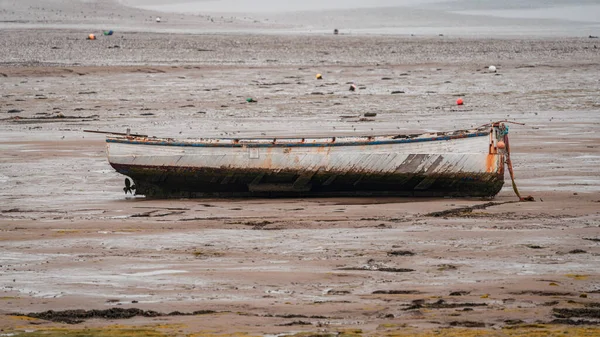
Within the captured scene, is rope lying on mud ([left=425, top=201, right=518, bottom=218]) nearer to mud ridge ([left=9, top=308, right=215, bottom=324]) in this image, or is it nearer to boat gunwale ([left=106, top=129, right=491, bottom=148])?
boat gunwale ([left=106, top=129, right=491, bottom=148])

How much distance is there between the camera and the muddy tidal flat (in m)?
7.35

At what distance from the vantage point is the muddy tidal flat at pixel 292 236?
7.35m

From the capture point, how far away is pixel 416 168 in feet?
42.0

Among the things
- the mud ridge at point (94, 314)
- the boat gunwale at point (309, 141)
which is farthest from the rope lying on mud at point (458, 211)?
the mud ridge at point (94, 314)

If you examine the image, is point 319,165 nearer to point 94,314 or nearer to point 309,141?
point 309,141

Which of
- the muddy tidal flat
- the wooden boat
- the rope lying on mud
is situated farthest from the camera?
the wooden boat

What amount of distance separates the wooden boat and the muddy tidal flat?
378 millimetres

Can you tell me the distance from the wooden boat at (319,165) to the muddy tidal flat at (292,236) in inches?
14.9

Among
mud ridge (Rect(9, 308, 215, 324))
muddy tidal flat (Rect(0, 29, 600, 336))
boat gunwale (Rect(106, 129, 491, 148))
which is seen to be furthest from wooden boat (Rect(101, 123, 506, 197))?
mud ridge (Rect(9, 308, 215, 324))

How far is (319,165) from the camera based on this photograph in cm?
1306

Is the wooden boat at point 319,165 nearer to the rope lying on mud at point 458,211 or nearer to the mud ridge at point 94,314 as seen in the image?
the rope lying on mud at point 458,211

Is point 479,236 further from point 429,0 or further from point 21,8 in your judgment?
point 429,0

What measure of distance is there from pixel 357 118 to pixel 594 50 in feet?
65.1

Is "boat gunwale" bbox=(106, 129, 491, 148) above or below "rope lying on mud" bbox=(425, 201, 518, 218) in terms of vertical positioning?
above
